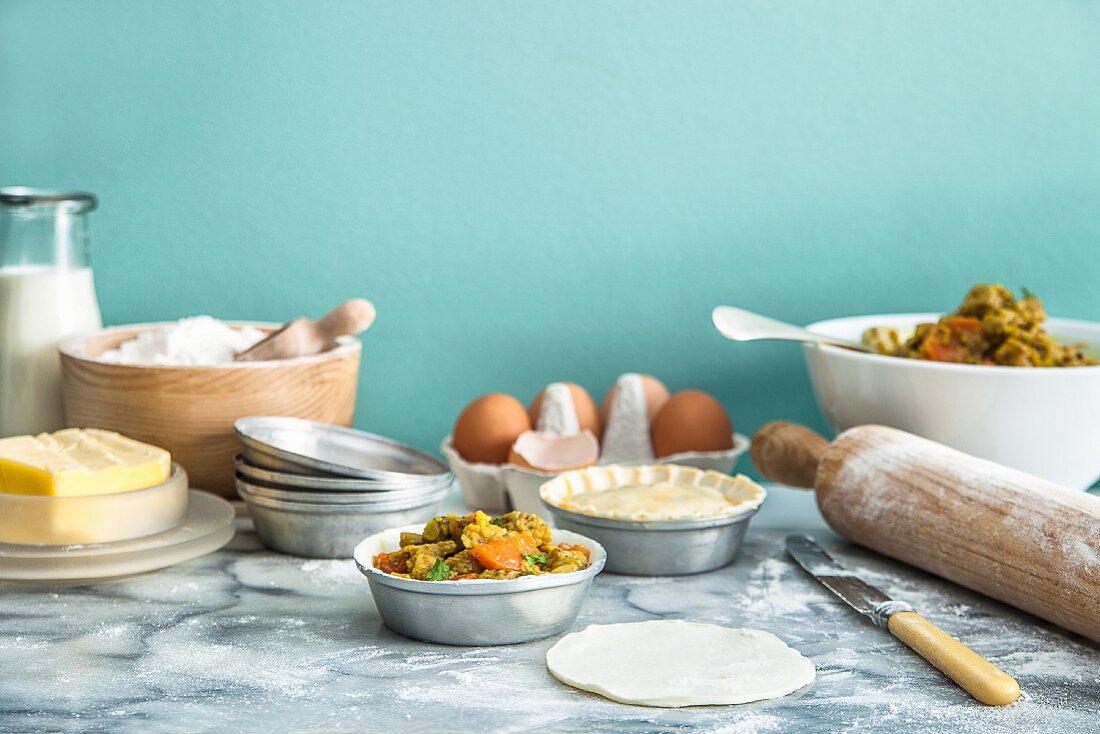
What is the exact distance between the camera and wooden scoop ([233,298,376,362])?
139 cm

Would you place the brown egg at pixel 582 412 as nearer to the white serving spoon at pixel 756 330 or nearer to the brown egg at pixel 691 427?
the brown egg at pixel 691 427

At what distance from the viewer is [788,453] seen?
145 cm

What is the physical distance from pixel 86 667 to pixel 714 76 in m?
1.16

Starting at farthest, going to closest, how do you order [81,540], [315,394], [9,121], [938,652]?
[9,121]
[315,394]
[81,540]
[938,652]

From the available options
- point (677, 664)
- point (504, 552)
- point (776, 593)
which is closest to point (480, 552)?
point (504, 552)

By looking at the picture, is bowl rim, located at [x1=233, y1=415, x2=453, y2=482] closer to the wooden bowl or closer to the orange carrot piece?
the wooden bowl

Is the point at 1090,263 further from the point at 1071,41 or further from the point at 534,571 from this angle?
the point at 534,571

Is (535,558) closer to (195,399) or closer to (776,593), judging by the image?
(776,593)

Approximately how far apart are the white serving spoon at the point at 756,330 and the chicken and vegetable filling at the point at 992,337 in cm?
10

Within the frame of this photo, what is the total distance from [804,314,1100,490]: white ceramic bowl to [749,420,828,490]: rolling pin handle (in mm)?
86

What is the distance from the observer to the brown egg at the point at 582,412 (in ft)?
4.91

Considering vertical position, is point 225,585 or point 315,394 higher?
point 315,394

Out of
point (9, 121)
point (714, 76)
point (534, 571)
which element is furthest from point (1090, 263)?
point (9, 121)

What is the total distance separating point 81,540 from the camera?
1.13m
